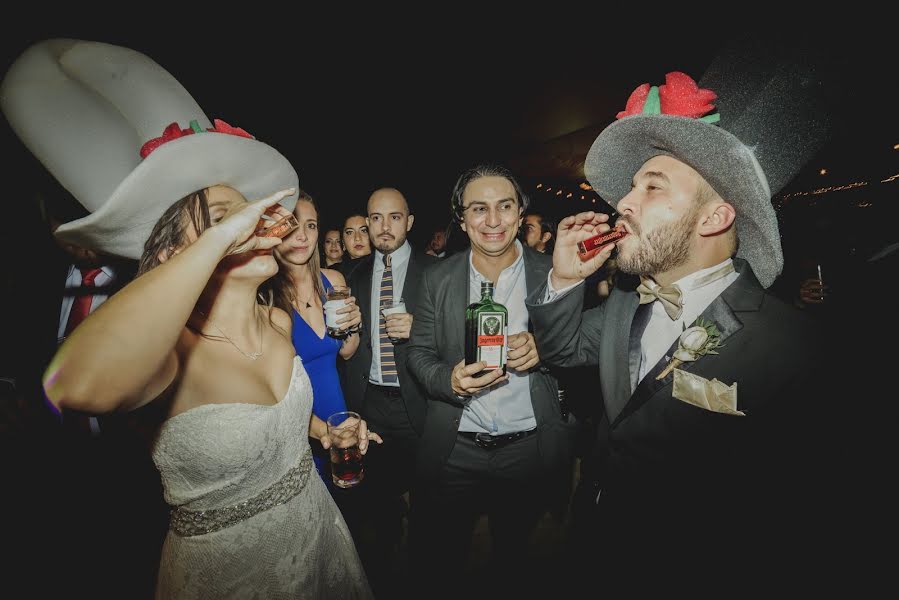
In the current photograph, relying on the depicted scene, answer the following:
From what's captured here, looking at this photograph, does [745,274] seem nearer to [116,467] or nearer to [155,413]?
[155,413]

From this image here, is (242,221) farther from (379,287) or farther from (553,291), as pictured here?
(379,287)

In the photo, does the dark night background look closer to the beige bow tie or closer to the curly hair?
the beige bow tie


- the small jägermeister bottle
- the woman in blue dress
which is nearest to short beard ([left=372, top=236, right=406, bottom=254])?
the woman in blue dress

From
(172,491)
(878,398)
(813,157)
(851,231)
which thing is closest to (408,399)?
(172,491)

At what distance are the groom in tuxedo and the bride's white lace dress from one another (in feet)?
4.48

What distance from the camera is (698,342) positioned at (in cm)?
141

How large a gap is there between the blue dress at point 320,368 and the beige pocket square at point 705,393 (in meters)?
2.13

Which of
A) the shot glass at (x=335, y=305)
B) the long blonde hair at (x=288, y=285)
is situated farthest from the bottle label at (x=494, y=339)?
the long blonde hair at (x=288, y=285)

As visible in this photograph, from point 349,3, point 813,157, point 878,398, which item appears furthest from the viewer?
point 349,3

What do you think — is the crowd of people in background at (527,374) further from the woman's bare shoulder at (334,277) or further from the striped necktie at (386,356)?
the woman's bare shoulder at (334,277)

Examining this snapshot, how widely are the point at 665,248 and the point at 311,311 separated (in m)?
2.36

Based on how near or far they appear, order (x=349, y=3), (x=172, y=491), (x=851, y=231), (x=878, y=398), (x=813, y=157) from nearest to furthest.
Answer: (x=878, y=398)
(x=172, y=491)
(x=813, y=157)
(x=349, y=3)
(x=851, y=231)

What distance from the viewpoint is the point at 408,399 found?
9.18 ft

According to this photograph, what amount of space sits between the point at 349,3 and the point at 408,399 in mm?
3769
